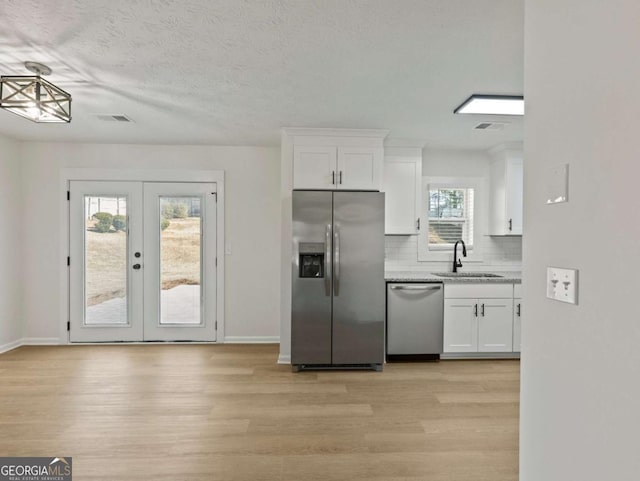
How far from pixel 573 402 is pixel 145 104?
3.44 m

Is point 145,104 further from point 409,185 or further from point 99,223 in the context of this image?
point 409,185

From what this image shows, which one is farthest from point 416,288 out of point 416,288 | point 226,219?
point 226,219

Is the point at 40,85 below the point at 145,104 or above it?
below

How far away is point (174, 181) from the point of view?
4.36 metres

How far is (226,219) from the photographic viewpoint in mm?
4441

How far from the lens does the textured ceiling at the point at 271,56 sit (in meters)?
1.76

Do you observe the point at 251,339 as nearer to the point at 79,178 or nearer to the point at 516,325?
the point at 79,178

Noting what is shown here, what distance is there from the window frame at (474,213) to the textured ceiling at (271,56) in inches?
44.5

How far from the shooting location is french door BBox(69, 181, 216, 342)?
432 centimetres

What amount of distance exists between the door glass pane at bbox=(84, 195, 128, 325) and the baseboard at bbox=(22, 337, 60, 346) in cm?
46

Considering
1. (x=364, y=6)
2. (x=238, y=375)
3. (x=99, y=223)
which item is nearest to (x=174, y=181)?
(x=99, y=223)

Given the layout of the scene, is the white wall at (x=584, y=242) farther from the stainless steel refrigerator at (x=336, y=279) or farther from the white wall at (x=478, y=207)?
the white wall at (x=478, y=207)

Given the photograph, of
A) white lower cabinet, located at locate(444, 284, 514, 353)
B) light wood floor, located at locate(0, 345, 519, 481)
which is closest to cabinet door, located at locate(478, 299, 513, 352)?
white lower cabinet, located at locate(444, 284, 514, 353)

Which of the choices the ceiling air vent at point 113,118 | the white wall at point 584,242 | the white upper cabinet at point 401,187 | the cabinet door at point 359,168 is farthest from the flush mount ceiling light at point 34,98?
the white upper cabinet at point 401,187
